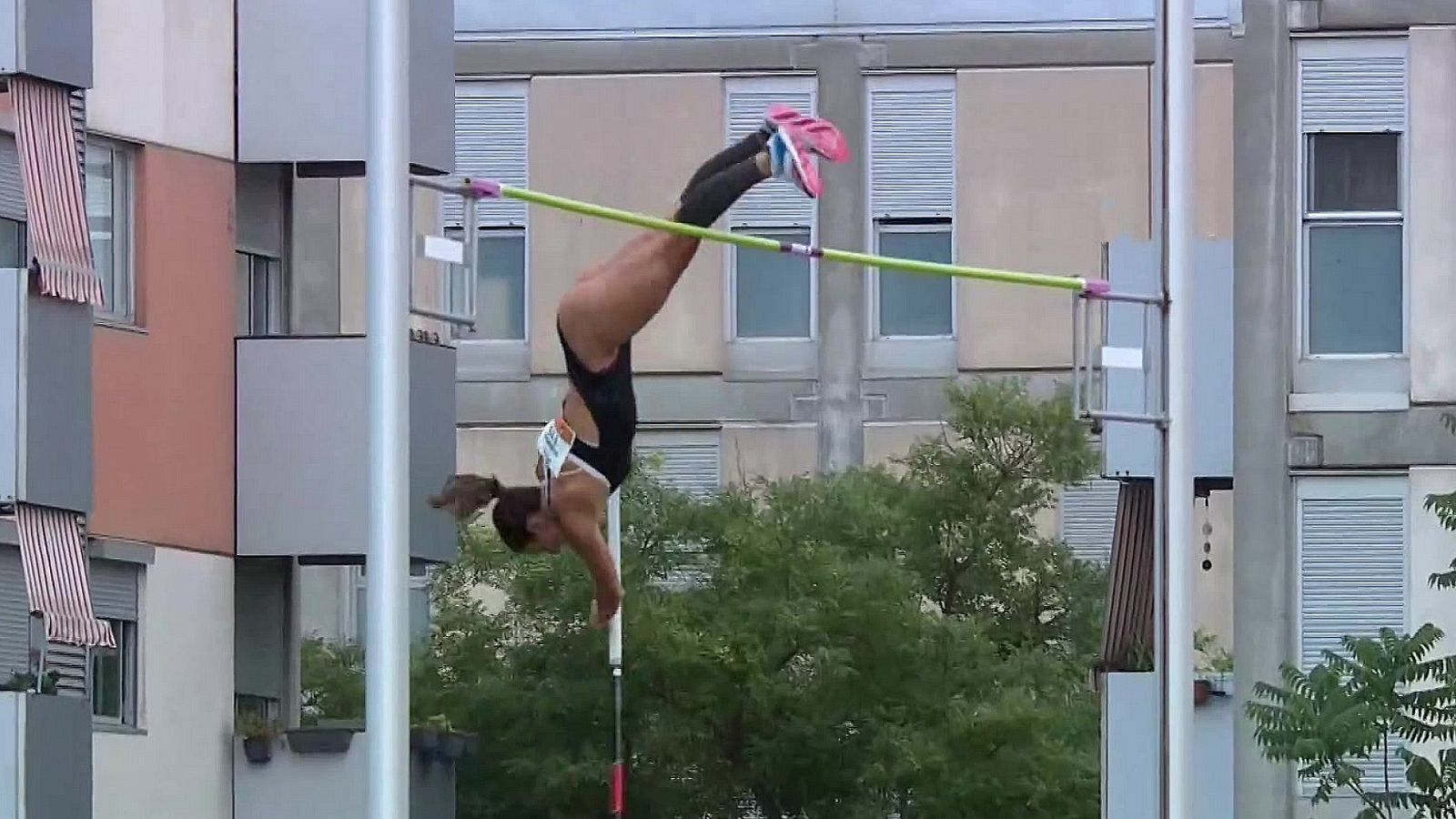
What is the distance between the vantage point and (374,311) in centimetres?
1466

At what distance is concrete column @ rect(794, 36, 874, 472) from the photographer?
100 ft

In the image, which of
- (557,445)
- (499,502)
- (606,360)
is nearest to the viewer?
(606,360)

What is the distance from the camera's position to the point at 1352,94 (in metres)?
28.6

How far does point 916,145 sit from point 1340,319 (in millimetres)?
4456

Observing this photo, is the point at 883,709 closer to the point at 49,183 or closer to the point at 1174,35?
the point at 49,183

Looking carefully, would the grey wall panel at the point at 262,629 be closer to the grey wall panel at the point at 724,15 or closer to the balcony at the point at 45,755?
the balcony at the point at 45,755

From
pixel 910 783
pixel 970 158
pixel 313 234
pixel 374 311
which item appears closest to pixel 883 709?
pixel 910 783

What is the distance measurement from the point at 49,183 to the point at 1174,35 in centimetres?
670

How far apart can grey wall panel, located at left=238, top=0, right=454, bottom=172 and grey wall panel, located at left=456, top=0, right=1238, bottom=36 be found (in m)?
8.77

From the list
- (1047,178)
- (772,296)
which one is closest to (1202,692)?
(1047,178)

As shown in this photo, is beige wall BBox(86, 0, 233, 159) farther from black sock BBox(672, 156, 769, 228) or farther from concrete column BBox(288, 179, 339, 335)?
black sock BBox(672, 156, 769, 228)

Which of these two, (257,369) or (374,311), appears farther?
(257,369)

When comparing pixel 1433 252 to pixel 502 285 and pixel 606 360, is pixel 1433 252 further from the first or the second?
pixel 606 360

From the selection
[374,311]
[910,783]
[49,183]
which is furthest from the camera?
[910,783]
